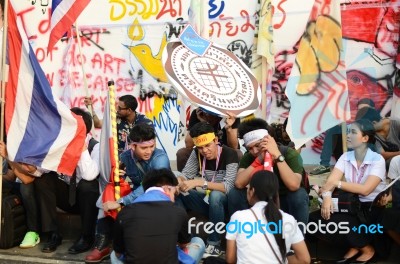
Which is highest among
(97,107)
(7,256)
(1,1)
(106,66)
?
(1,1)

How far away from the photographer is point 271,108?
8086mm

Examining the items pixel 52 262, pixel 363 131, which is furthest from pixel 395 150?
pixel 52 262

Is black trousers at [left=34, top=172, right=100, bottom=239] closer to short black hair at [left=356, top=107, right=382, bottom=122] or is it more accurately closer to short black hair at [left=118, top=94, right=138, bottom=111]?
short black hair at [left=118, top=94, right=138, bottom=111]

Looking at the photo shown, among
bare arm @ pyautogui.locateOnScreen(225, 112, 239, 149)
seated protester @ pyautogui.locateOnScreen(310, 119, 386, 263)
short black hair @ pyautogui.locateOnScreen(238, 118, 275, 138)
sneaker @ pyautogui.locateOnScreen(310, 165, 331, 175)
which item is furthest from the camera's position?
sneaker @ pyautogui.locateOnScreen(310, 165, 331, 175)

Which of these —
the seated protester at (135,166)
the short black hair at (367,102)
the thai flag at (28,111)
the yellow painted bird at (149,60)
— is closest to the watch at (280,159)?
the seated protester at (135,166)

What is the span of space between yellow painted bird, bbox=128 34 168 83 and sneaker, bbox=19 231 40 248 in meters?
3.41

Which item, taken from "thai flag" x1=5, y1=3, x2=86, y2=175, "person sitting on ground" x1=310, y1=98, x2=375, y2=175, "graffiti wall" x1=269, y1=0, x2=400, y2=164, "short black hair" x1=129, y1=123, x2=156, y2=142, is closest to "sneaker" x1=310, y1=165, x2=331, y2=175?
"person sitting on ground" x1=310, y1=98, x2=375, y2=175

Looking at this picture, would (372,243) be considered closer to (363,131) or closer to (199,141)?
(363,131)

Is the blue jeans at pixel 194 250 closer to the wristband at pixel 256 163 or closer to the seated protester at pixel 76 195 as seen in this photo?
the wristband at pixel 256 163

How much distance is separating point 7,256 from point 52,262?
1.58ft

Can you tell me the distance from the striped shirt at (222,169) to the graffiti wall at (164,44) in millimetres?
2766

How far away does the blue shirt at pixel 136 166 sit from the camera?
5.27 m

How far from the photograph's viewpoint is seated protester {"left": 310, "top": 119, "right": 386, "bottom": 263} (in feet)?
16.6

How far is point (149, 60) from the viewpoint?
8.61 metres
